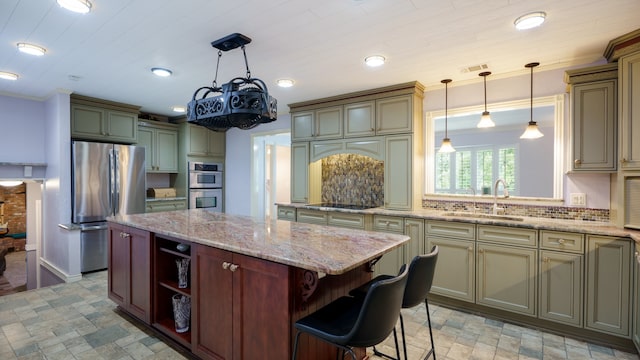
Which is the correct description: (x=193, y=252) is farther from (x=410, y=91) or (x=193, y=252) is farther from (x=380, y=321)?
(x=410, y=91)

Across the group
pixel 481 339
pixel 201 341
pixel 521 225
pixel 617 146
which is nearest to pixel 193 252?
pixel 201 341

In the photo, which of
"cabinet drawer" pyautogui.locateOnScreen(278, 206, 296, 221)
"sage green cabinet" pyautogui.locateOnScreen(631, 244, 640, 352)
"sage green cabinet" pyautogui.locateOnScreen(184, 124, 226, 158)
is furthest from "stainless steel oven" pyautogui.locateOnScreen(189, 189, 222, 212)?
"sage green cabinet" pyautogui.locateOnScreen(631, 244, 640, 352)

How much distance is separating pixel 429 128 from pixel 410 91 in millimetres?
549

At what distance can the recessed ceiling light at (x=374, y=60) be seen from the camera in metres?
2.74

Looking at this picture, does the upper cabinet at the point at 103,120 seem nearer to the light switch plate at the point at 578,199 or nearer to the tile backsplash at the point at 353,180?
the tile backsplash at the point at 353,180

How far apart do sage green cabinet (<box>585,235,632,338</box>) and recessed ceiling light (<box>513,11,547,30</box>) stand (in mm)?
1659

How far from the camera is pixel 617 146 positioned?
8.23 ft

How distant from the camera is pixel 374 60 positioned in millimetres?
2779

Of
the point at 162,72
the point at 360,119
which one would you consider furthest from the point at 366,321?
the point at 162,72

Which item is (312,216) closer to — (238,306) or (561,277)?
(238,306)

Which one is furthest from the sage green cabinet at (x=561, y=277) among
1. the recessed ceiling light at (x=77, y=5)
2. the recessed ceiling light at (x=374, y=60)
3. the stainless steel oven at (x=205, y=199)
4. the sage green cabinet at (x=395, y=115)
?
the stainless steel oven at (x=205, y=199)

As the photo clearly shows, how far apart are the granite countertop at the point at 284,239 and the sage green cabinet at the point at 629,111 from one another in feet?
5.95

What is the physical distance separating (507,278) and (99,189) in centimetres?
486

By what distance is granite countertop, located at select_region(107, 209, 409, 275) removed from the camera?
1.53 metres
